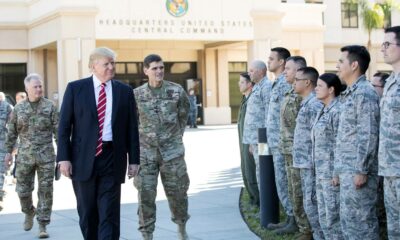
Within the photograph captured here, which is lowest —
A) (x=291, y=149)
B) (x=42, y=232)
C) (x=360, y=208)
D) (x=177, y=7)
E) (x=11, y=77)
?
(x=42, y=232)

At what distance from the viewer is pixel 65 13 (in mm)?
31562

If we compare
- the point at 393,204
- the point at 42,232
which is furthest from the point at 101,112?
the point at 42,232

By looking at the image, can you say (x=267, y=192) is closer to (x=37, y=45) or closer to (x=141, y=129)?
(x=141, y=129)

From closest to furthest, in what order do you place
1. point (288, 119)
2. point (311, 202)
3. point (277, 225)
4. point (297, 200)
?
point (311, 202)
point (297, 200)
point (288, 119)
point (277, 225)

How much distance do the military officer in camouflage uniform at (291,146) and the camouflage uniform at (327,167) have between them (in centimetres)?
78

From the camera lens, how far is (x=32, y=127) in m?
9.87

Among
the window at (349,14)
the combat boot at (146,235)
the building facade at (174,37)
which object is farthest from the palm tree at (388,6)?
the combat boot at (146,235)

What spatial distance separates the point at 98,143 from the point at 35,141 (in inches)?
118

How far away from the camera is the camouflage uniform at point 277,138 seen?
9125 mm

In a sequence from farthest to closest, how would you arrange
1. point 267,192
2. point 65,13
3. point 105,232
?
point 65,13 < point 267,192 < point 105,232

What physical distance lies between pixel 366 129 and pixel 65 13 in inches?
1034

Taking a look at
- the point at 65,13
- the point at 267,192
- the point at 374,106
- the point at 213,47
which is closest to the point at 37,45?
the point at 65,13

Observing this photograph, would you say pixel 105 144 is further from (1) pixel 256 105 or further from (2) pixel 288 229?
(1) pixel 256 105

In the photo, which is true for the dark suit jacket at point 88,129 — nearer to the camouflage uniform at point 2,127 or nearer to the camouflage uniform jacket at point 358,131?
the camouflage uniform jacket at point 358,131
